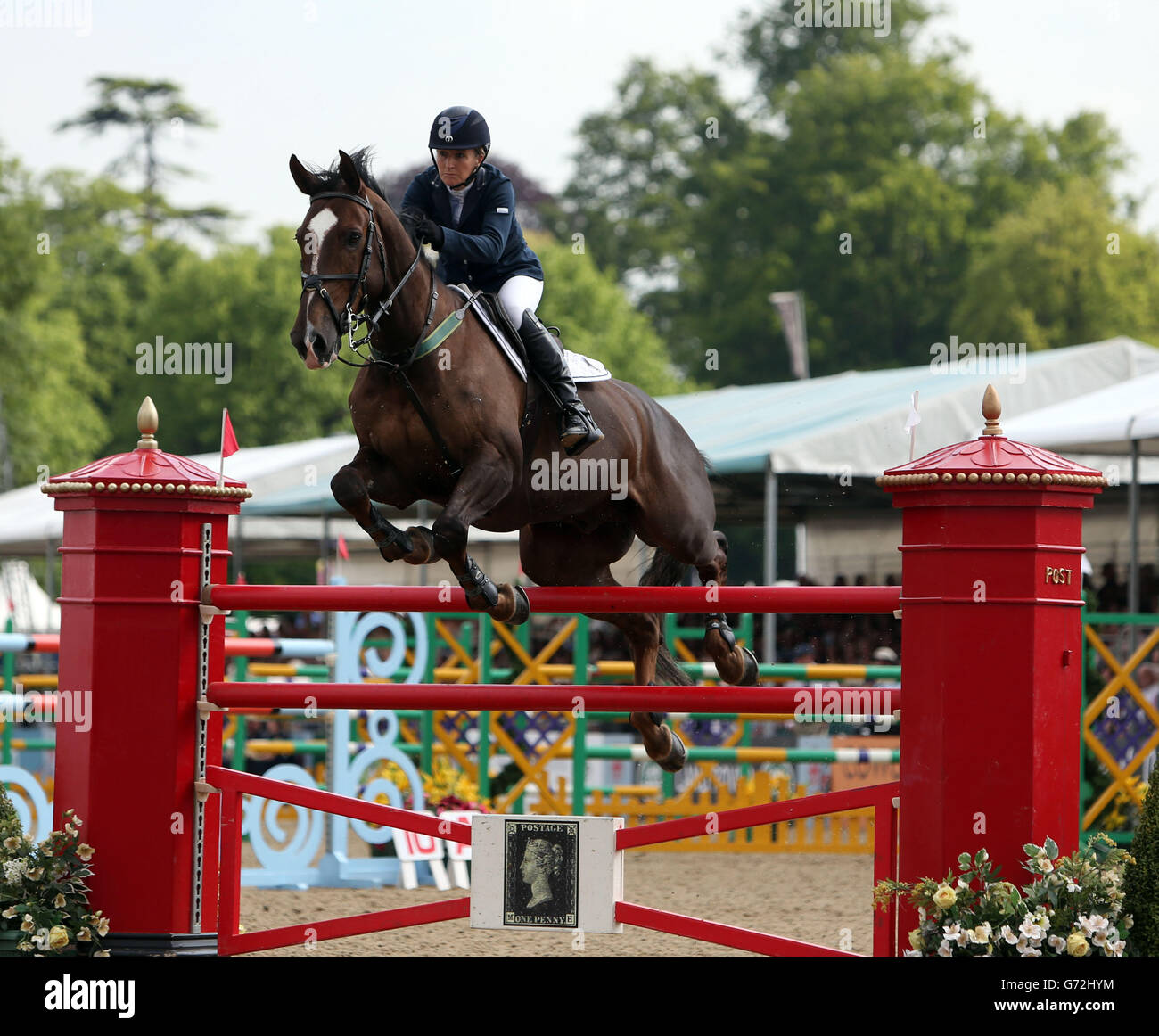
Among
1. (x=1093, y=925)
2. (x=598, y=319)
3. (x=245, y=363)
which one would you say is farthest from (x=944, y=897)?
(x=245, y=363)

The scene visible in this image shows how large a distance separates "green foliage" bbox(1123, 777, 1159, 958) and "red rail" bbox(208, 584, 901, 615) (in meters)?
0.77

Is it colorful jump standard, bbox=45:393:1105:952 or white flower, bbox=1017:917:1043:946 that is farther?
colorful jump standard, bbox=45:393:1105:952

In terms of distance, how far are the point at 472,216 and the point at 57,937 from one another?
2491 mm

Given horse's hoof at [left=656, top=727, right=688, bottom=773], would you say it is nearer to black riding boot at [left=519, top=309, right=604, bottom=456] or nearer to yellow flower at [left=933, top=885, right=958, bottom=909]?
black riding boot at [left=519, top=309, right=604, bottom=456]

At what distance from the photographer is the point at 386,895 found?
328 inches

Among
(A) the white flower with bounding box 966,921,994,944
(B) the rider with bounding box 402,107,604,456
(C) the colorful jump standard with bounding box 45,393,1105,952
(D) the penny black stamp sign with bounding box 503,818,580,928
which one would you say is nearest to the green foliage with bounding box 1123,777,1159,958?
(C) the colorful jump standard with bounding box 45,393,1105,952

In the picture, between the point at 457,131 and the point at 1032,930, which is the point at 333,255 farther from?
the point at 1032,930

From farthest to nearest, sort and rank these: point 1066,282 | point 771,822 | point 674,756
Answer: point 1066,282 < point 674,756 < point 771,822

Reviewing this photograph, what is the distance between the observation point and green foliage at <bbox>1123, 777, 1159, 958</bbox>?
11.6 ft

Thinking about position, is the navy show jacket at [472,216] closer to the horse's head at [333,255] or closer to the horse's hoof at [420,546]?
the horse's head at [333,255]

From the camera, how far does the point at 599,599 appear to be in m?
4.36

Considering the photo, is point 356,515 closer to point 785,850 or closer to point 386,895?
point 386,895

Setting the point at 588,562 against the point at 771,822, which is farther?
the point at 588,562

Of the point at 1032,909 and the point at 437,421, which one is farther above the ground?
the point at 437,421
